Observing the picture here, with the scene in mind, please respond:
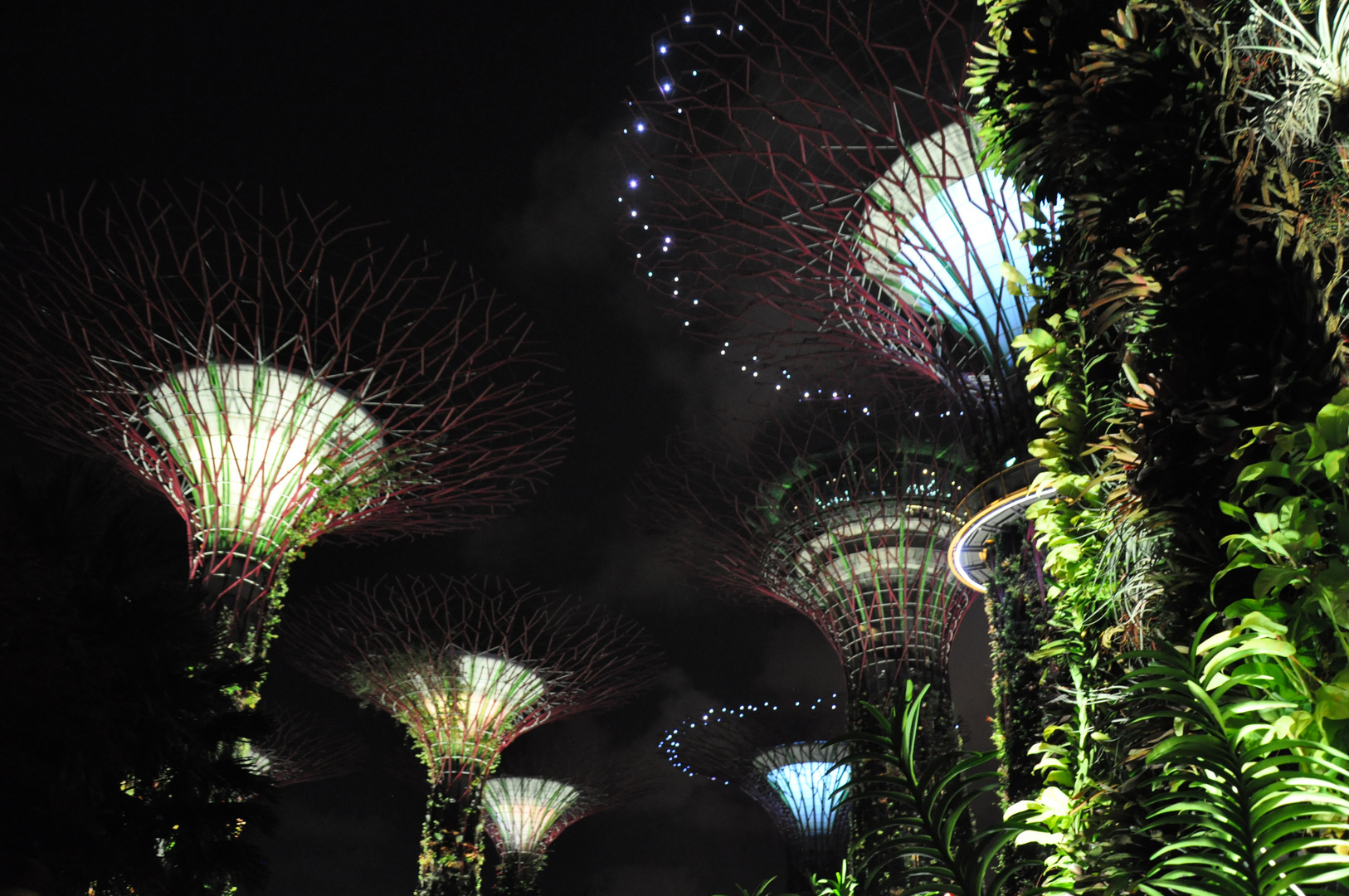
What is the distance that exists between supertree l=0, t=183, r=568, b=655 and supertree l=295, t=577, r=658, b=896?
29.6 feet

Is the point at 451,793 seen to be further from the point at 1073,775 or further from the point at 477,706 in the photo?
the point at 1073,775

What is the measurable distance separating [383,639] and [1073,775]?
23.6 m

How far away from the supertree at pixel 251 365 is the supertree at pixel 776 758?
1996 cm

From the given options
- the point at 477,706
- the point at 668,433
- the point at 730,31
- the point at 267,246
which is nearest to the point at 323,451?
the point at 267,246

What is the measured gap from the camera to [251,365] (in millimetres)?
14039

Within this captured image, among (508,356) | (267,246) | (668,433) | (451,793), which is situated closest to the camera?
(267,246)

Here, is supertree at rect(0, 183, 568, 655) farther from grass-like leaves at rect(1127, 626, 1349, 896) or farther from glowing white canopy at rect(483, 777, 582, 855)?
glowing white canopy at rect(483, 777, 582, 855)

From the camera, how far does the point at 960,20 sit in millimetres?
10914

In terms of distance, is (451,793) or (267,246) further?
(451,793)

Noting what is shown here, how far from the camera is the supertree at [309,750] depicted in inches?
1314

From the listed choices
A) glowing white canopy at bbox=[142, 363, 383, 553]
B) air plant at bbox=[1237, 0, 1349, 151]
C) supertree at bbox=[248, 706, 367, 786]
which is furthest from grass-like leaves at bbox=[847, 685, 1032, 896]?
supertree at bbox=[248, 706, 367, 786]

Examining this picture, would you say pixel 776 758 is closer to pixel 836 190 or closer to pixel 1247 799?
pixel 836 190

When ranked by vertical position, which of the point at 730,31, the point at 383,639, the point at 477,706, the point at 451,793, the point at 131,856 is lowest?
the point at 131,856

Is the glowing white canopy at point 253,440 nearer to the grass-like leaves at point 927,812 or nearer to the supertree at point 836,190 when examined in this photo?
the supertree at point 836,190
